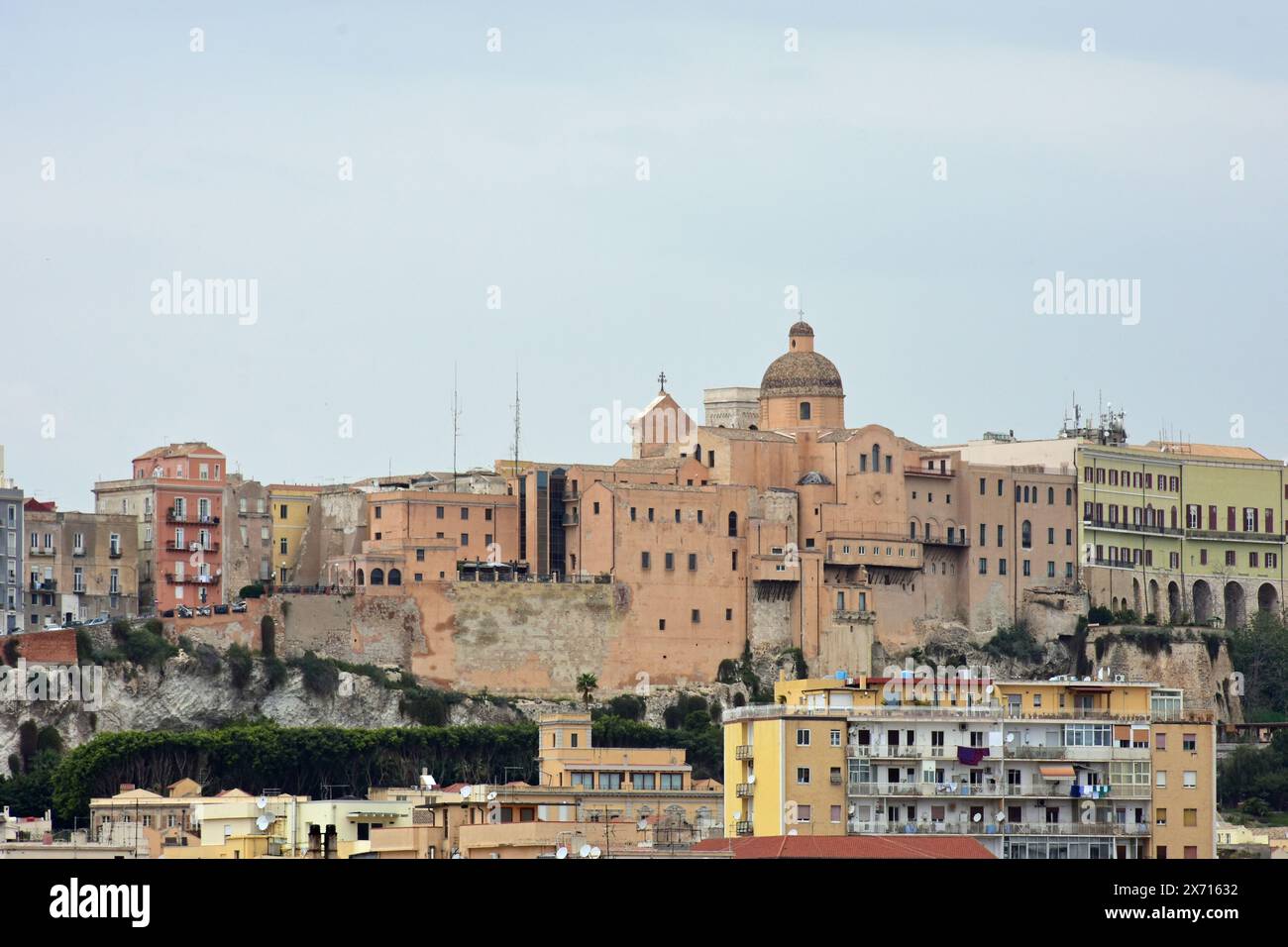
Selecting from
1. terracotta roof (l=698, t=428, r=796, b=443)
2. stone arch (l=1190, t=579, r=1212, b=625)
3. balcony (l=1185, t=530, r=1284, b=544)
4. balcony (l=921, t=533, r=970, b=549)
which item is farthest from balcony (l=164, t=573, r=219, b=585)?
stone arch (l=1190, t=579, r=1212, b=625)

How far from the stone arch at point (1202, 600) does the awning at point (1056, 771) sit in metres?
51.9

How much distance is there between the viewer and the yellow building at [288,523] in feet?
324

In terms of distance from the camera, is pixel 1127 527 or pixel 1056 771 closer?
pixel 1056 771

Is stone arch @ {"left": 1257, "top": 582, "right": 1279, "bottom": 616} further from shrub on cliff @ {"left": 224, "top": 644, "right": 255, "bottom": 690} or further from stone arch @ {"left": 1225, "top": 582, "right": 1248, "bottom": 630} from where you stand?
shrub on cliff @ {"left": 224, "top": 644, "right": 255, "bottom": 690}

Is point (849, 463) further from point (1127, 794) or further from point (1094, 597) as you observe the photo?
point (1127, 794)

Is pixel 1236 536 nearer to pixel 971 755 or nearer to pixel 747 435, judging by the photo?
pixel 747 435

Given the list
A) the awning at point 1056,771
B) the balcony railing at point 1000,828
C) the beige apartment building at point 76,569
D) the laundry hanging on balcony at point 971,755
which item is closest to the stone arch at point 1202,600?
the beige apartment building at point 76,569

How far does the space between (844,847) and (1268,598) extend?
211 ft

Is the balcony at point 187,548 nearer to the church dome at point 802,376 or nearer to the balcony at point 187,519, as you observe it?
the balcony at point 187,519

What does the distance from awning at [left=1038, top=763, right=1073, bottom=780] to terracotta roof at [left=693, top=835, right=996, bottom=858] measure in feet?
18.0

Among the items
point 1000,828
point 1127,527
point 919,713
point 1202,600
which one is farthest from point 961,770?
point 1202,600

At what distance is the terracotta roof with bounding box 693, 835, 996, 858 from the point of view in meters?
49.2

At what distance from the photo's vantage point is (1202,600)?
363ft
